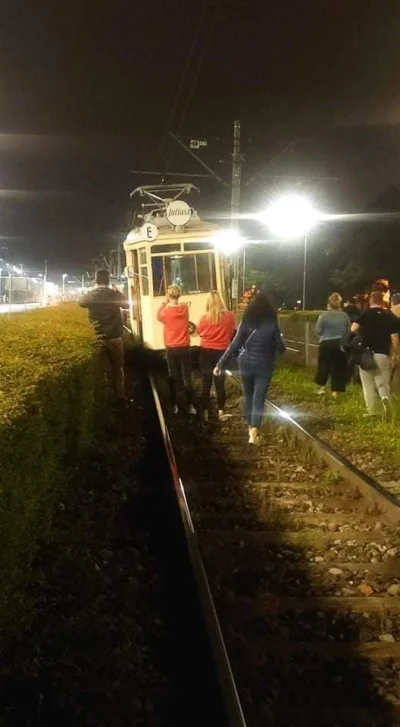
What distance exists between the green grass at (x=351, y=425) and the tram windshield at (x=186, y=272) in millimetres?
2675

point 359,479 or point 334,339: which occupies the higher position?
point 334,339

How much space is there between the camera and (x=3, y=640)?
4.64m

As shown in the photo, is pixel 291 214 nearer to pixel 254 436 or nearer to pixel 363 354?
pixel 363 354

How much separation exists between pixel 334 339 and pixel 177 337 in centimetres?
288

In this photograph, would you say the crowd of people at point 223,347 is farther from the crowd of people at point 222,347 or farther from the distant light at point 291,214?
the distant light at point 291,214

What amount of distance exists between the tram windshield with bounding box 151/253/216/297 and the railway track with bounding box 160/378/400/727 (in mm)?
8350

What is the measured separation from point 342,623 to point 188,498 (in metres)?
2.97

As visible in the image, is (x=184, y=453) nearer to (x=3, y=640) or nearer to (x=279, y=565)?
(x=279, y=565)

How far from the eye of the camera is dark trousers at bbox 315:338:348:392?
13992mm

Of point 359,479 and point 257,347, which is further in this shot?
point 257,347

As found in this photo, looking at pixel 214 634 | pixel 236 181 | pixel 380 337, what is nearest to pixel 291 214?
pixel 236 181

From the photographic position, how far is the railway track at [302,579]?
429cm

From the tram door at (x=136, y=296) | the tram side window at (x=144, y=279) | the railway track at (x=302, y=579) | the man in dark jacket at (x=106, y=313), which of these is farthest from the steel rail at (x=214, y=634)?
the tram door at (x=136, y=296)

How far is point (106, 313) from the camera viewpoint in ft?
40.3
